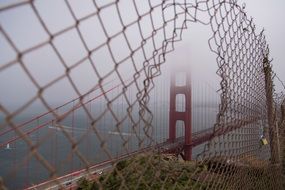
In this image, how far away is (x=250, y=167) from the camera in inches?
56.1

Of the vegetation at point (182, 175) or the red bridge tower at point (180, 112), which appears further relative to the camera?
the red bridge tower at point (180, 112)

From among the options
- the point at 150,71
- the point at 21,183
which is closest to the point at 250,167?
the point at 150,71

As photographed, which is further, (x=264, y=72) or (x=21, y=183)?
(x=21, y=183)

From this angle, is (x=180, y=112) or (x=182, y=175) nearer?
(x=182, y=175)

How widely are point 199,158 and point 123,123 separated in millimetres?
529

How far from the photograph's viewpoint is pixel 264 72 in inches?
68.6

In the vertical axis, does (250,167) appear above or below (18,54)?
below

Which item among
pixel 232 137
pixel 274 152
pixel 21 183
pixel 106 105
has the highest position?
pixel 106 105

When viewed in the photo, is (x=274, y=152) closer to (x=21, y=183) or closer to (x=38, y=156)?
(x=38, y=156)

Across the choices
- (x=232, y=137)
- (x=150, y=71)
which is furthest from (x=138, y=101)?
(x=232, y=137)

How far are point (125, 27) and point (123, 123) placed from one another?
149 millimetres

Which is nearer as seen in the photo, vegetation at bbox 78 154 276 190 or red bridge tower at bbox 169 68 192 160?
vegetation at bbox 78 154 276 190

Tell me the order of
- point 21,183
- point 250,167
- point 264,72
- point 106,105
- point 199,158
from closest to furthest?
point 106,105 < point 199,158 < point 250,167 < point 264,72 < point 21,183

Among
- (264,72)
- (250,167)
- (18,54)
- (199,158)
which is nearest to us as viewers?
(18,54)
